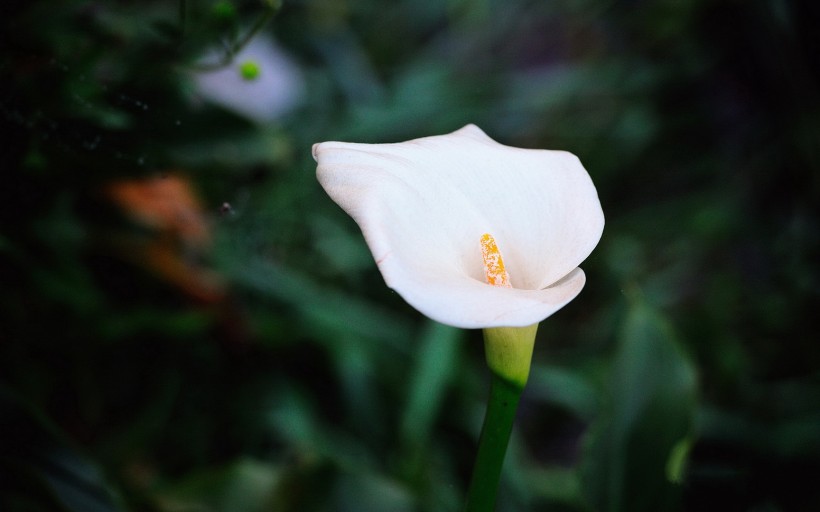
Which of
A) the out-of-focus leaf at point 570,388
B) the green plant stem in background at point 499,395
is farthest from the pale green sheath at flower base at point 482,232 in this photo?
the out-of-focus leaf at point 570,388

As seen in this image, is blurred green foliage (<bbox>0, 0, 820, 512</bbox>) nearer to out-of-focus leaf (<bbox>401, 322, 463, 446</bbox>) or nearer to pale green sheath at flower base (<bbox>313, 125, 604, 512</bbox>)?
out-of-focus leaf (<bbox>401, 322, 463, 446</bbox>)

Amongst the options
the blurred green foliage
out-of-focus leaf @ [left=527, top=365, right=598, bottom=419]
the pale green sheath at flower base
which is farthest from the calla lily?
out-of-focus leaf @ [left=527, top=365, right=598, bottom=419]

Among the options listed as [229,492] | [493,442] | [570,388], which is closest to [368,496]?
[229,492]

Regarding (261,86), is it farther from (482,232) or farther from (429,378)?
(482,232)

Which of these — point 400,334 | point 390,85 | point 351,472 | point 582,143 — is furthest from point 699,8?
point 351,472

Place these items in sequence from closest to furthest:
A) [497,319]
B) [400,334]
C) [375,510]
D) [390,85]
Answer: [497,319]
[375,510]
[400,334]
[390,85]

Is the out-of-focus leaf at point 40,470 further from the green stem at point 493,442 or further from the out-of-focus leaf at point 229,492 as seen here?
the green stem at point 493,442

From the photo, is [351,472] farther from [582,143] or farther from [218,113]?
[582,143]
